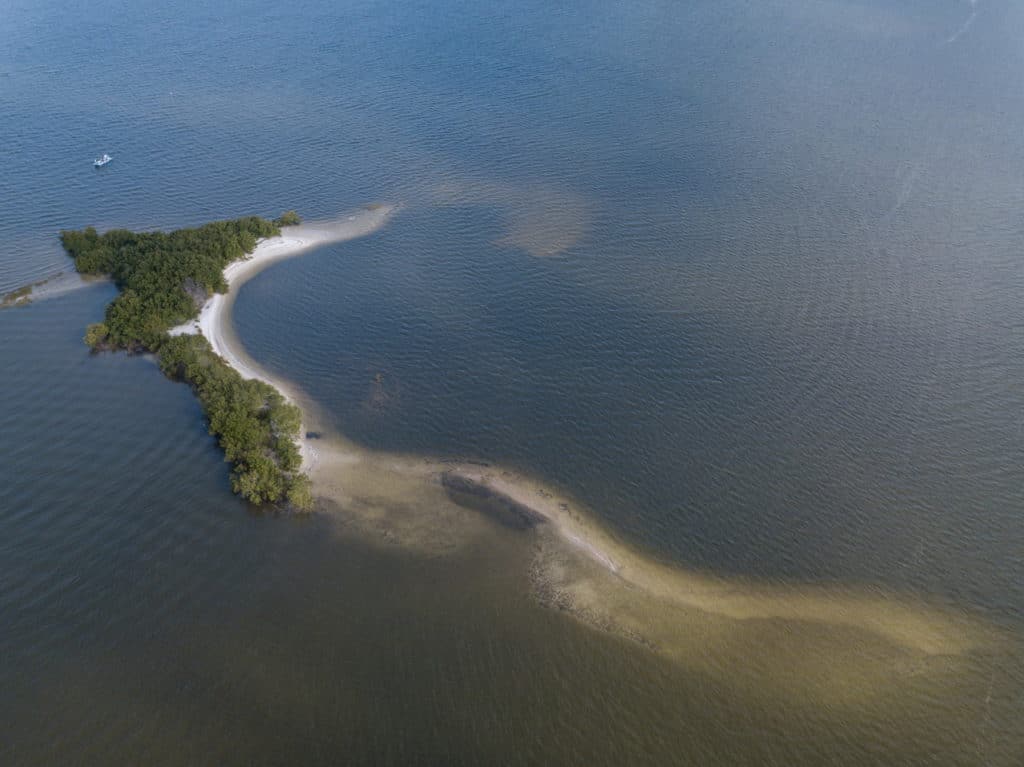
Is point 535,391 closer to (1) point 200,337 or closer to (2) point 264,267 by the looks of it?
(1) point 200,337

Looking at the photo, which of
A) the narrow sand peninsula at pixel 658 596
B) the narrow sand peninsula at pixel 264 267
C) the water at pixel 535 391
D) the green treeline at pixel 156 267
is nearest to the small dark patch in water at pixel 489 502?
the narrow sand peninsula at pixel 658 596

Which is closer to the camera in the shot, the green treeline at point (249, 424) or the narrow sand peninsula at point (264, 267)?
the green treeline at point (249, 424)

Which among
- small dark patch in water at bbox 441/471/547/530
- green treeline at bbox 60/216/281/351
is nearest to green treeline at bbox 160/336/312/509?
green treeline at bbox 60/216/281/351

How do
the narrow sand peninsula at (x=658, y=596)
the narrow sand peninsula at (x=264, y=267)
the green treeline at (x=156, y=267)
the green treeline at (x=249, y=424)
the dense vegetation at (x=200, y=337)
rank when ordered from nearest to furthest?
the narrow sand peninsula at (x=658, y=596) < the green treeline at (x=249, y=424) < the dense vegetation at (x=200, y=337) < the narrow sand peninsula at (x=264, y=267) < the green treeline at (x=156, y=267)

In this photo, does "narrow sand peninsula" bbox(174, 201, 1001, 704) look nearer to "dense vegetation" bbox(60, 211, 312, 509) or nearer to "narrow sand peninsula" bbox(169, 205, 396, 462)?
"dense vegetation" bbox(60, 211, 312, 509)

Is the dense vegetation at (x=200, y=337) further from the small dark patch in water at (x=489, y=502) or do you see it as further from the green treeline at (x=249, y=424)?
the small dark patch in water at (x=489, y=502)

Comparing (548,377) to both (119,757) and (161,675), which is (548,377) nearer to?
(161,675)

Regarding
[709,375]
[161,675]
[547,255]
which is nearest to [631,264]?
[547,255]

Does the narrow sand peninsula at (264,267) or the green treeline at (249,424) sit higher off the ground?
the green treeline at (249,424)
